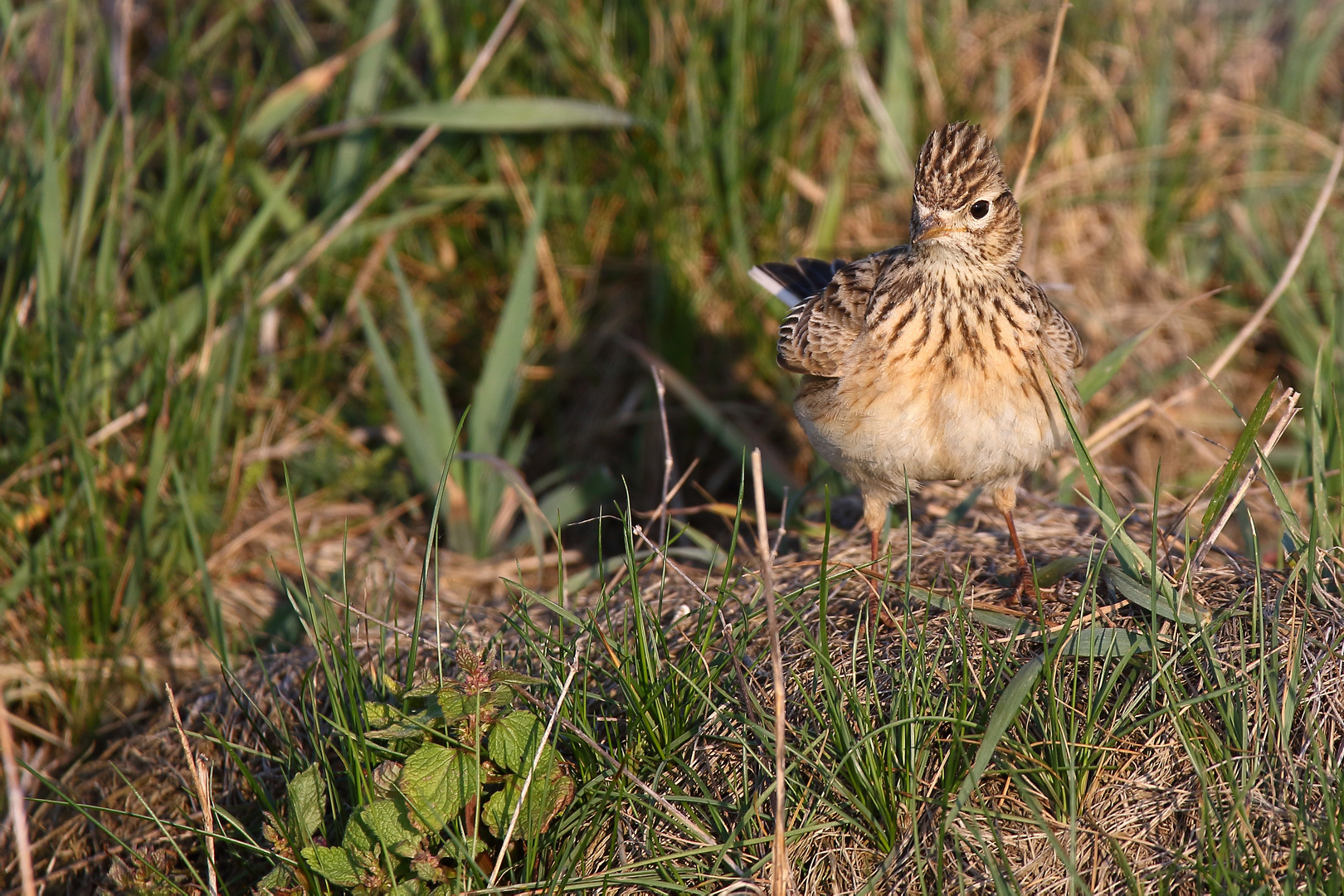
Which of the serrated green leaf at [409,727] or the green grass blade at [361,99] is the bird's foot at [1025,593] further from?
the green grass blade at [361,99]

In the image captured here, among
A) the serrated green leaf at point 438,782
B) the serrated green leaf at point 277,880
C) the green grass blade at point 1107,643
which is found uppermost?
the green grass blade at point 1107,643

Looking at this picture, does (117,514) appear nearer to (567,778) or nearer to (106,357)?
(106,357)

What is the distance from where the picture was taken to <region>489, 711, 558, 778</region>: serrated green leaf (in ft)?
9.77

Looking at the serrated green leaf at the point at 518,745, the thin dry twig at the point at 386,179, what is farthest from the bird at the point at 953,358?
the thin dry twig at the point at 386,179

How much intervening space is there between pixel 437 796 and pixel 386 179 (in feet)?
11.5

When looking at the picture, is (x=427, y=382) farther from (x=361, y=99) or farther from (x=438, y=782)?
(x=438, y=782)

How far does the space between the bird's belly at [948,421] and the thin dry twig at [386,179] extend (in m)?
2.75

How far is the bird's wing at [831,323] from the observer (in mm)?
4051

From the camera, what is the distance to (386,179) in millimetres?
5617

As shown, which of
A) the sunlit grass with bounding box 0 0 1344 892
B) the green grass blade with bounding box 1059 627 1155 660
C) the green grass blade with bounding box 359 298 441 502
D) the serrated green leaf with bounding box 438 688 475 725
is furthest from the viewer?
the green grass blade with bounding box 359 298 441 502

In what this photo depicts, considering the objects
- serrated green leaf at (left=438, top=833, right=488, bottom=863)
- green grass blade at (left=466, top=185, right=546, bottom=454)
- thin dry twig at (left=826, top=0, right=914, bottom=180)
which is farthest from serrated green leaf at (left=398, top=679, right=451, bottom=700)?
thin dry twig at (left=826, top=0, right=914, bottom=180)

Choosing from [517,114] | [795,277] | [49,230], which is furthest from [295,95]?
[795,277]

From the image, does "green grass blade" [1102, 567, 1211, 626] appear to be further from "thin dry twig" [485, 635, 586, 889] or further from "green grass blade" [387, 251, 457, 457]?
"green grass blade" [387, 251, 457, 457]

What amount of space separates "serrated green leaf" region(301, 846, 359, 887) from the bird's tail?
2.75 metres
